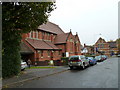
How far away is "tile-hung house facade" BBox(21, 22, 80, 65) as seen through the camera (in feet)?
92.6

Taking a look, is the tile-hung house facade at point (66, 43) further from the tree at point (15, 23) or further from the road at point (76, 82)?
the tree at point (15, 23)

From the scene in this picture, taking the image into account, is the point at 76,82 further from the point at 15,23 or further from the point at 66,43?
the point at 66,43

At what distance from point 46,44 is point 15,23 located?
22115 millimetres

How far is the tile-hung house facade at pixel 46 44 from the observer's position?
92.6 feet

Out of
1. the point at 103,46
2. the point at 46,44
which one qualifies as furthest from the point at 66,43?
the point at 103,46

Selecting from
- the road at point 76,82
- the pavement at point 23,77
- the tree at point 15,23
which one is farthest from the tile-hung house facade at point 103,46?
the tree at point 15,23

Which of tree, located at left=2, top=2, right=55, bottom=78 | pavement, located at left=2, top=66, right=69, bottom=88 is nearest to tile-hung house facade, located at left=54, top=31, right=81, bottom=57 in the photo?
pavement, located at left=2, top=66, right=69, bottom=88

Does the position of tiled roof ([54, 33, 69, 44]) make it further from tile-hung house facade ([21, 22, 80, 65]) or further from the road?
the road

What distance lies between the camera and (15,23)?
11.7 metres

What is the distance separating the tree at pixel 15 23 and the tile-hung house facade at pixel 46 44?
47.7 ft

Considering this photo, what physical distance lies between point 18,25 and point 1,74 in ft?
15.5

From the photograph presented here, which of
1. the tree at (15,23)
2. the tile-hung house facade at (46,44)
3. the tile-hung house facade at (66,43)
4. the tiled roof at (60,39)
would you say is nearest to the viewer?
the tree at (15,23)

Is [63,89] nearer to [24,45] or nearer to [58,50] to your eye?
[24,45]

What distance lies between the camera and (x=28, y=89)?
8164 mm
